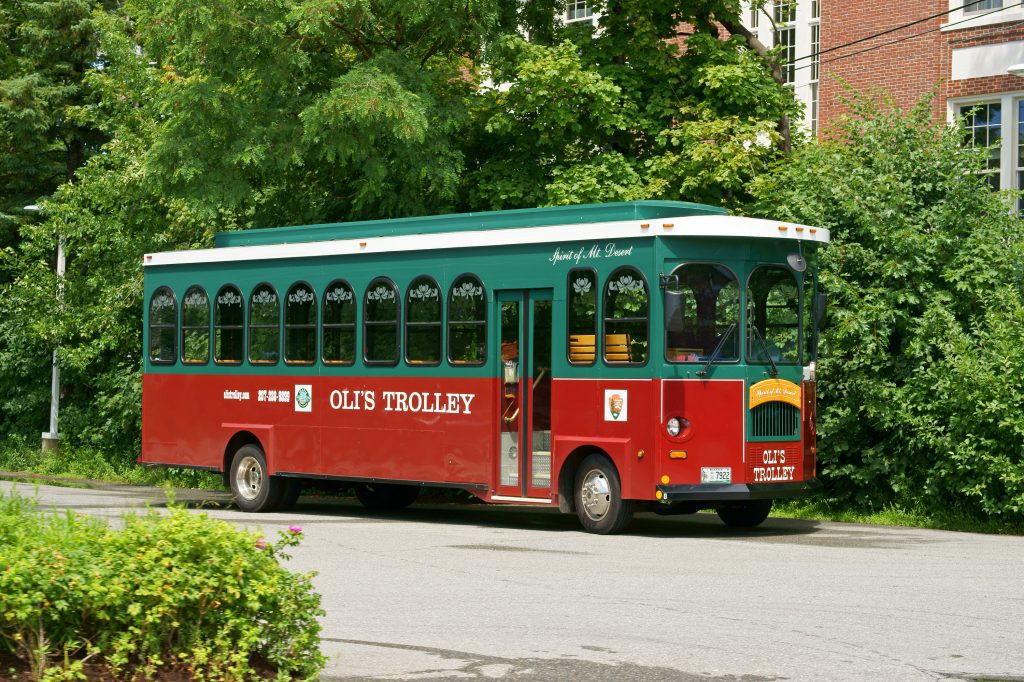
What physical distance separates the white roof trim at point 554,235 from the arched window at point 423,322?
0.47 m

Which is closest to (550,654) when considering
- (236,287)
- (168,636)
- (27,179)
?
(168,636)

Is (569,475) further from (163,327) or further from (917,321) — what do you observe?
(163,327)

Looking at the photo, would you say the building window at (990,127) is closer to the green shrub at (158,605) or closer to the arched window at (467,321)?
the arched window at (467,321)

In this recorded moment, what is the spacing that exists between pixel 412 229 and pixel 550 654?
9984 mm

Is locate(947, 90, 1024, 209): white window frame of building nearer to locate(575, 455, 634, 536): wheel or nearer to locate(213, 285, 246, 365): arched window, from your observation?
locate(213, 285, 246, 365): arched window

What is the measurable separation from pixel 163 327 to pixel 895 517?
10.0 m

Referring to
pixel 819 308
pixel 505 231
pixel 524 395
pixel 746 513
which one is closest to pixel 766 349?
pixel 819 308

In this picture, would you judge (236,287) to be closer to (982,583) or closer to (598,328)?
(598,328)

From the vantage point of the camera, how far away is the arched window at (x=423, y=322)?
1778 centimetres

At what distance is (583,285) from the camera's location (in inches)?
638

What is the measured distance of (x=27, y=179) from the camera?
3881 centimetres

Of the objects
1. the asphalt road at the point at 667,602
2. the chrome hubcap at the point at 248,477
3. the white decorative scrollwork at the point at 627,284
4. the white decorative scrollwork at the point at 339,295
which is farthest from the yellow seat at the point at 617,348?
the chrome hubcap at the point at 248,477

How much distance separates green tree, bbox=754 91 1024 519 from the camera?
1683 cm

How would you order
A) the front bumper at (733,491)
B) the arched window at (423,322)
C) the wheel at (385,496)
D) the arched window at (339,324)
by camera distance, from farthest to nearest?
the wheel at (385,496), the arched window at (339,324), the arched window at (423,322), the front bumper at (733,491)
